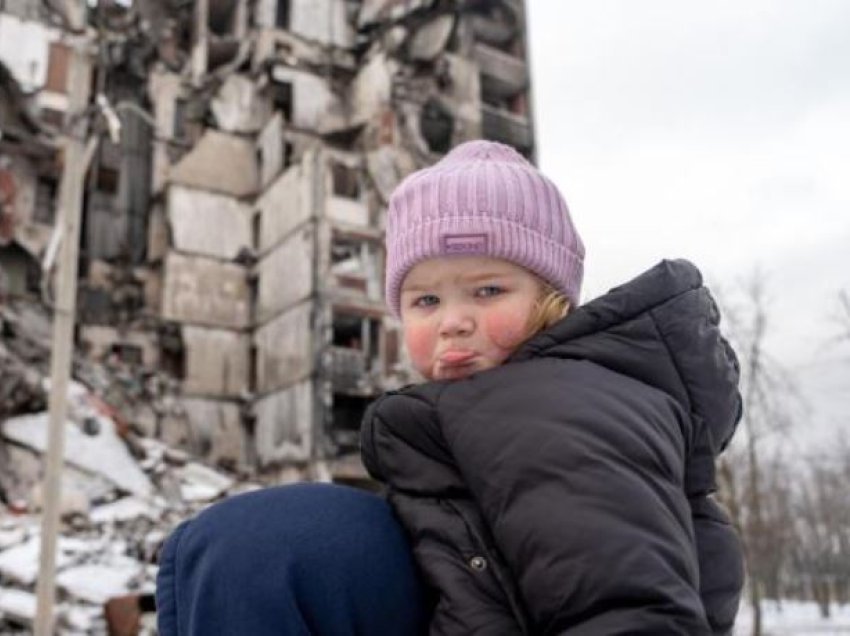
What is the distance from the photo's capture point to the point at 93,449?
1966 centimetres

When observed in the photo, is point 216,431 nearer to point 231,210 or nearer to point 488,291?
point 231,210

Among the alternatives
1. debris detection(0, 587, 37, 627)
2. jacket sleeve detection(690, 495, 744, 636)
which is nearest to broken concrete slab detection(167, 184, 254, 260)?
debris detection(0, 587, 37, 627)

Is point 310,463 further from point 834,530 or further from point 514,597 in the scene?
point 834,530

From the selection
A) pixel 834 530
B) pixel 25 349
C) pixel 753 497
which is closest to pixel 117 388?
pixel 25 349

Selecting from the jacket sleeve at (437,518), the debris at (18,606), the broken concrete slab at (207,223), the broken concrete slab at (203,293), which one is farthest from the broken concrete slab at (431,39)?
the jacket sleeve at (437,518)

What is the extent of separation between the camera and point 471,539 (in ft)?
4.05

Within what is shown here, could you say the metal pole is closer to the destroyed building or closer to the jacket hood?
the jacket hood

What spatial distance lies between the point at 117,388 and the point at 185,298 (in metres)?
6.06

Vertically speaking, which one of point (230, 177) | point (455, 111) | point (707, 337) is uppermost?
point (455, 111)

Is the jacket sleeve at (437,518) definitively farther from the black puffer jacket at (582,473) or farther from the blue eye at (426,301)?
the blue eye at (426,301)

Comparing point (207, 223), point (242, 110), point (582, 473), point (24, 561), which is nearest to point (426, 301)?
point (582, 473)

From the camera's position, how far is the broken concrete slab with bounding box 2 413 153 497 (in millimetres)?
19172

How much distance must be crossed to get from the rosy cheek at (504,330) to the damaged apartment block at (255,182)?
25.1 meters

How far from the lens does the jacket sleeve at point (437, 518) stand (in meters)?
1.16
